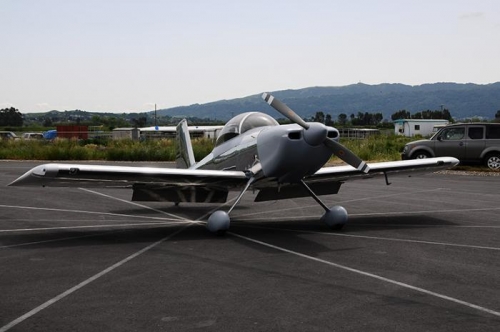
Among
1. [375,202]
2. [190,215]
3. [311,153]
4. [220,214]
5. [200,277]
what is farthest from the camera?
[375,202]

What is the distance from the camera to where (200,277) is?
25.6ft

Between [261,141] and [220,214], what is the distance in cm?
163

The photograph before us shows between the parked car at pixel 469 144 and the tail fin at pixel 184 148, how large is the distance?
1502 cm

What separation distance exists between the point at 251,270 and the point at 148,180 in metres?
3.91

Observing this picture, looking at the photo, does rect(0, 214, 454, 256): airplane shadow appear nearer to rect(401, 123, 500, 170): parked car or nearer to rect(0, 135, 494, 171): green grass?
rect(401, 123, 500, 170): parked car

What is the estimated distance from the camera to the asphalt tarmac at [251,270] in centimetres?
592

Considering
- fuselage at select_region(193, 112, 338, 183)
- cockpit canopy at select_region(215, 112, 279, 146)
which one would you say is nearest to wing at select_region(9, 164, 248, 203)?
fuselage at select_region(193, 112, 338, 183)

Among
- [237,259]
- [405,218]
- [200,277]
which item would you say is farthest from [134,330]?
[405,218]

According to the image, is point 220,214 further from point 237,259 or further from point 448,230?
point 448,230

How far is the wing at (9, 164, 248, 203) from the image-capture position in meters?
10.5

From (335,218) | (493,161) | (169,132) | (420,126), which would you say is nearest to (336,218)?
(335,218)

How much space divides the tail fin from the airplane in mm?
2363

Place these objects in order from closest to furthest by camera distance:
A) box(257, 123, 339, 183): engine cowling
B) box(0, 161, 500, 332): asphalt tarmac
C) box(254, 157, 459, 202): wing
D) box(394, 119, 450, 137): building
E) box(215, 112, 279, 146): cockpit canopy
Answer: box(0, 161, 500, 332): asphalt tarmac
box(257, 123, 339, 183): engine cowling
box(254, 157, 459, 202): wing
box(215, 112, 279, 146): cockpit canopy
box(394, 119, 450, 137): building

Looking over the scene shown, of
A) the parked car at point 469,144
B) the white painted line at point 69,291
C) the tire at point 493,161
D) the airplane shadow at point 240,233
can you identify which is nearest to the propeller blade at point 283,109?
the airplane shadow at point 240,233
